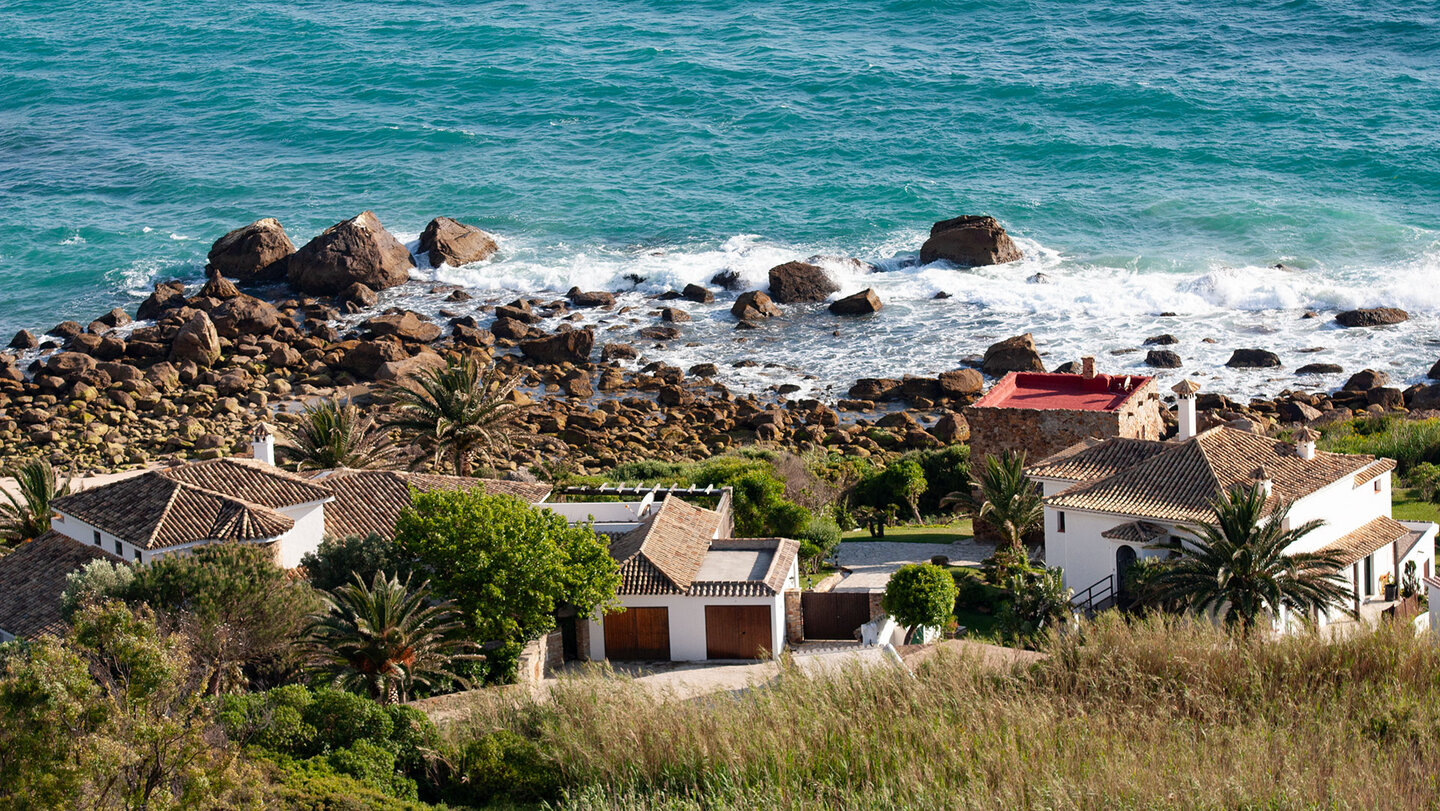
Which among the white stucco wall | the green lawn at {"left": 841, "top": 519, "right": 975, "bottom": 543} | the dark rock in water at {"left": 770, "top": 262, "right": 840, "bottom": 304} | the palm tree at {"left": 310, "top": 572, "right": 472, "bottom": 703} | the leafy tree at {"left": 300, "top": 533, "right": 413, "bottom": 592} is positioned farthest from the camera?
the dark rock in water at {"left": 770, "top": 262, "right": 840, "bottom": 304}

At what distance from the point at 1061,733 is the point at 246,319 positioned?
182 ft

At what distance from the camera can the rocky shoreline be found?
5406cm

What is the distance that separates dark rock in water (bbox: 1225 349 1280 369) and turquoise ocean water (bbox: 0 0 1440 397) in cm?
101

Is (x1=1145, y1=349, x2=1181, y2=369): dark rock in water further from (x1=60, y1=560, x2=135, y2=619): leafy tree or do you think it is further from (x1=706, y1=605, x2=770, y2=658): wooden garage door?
(x1=60, y1=560, x2=135, y2=619): leafy tree

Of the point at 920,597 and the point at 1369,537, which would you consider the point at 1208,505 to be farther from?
the point at 920,597

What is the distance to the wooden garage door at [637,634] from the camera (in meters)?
31.2

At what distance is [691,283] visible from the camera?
75812mm

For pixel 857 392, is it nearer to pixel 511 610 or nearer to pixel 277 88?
pixel 511 610

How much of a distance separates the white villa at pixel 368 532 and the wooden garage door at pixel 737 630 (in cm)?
2

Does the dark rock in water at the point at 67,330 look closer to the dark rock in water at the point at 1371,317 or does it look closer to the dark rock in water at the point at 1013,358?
the dark rock in water at the point at 1013,358

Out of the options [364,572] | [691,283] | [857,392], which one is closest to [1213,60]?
[691,283]

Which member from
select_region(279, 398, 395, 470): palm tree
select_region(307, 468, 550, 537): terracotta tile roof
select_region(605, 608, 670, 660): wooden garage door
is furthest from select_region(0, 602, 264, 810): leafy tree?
select_region(279, 398, 395, 470): palm tree

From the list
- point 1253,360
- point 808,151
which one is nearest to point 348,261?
point 808,151

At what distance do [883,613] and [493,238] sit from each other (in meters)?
57.0
